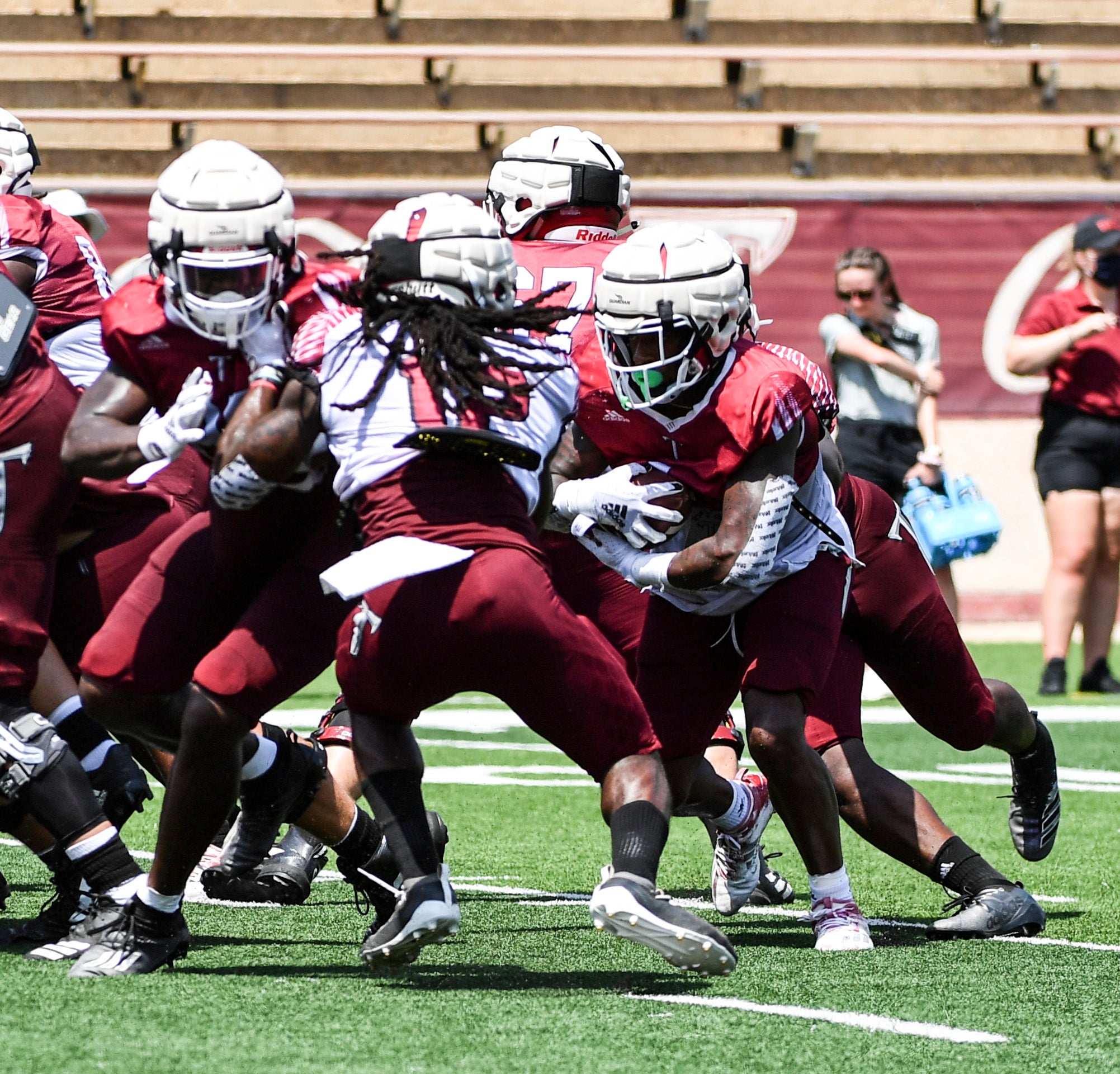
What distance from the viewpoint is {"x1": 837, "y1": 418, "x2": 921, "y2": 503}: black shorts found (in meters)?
9.05

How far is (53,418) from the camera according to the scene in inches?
159

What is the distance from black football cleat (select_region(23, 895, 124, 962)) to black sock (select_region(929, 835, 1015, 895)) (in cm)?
178

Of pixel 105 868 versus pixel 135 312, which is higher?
pixel 135 312

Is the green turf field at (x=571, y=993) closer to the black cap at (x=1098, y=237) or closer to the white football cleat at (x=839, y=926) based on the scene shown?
the white football cleat at (x=839, y=926)

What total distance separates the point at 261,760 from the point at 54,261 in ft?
4.86

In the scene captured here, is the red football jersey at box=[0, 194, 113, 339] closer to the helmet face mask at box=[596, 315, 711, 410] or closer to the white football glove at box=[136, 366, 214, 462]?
the white football glove at box=[136, 366, 214, 462]

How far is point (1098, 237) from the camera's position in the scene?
8.96 meters

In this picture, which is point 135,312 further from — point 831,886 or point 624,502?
point 831,886

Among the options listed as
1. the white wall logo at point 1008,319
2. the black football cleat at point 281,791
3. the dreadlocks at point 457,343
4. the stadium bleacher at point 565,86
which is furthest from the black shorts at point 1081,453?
the dreadlocks at point 457,343

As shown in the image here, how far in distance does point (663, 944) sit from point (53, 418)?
1605mm

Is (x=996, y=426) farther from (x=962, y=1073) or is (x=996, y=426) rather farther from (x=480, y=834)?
(x=962, y=1073)

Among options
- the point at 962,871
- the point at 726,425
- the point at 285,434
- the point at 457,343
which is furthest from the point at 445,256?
the point at 962,871

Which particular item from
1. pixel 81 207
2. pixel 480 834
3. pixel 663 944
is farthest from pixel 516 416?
pixel 81 207

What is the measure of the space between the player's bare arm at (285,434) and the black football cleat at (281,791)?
844mm
